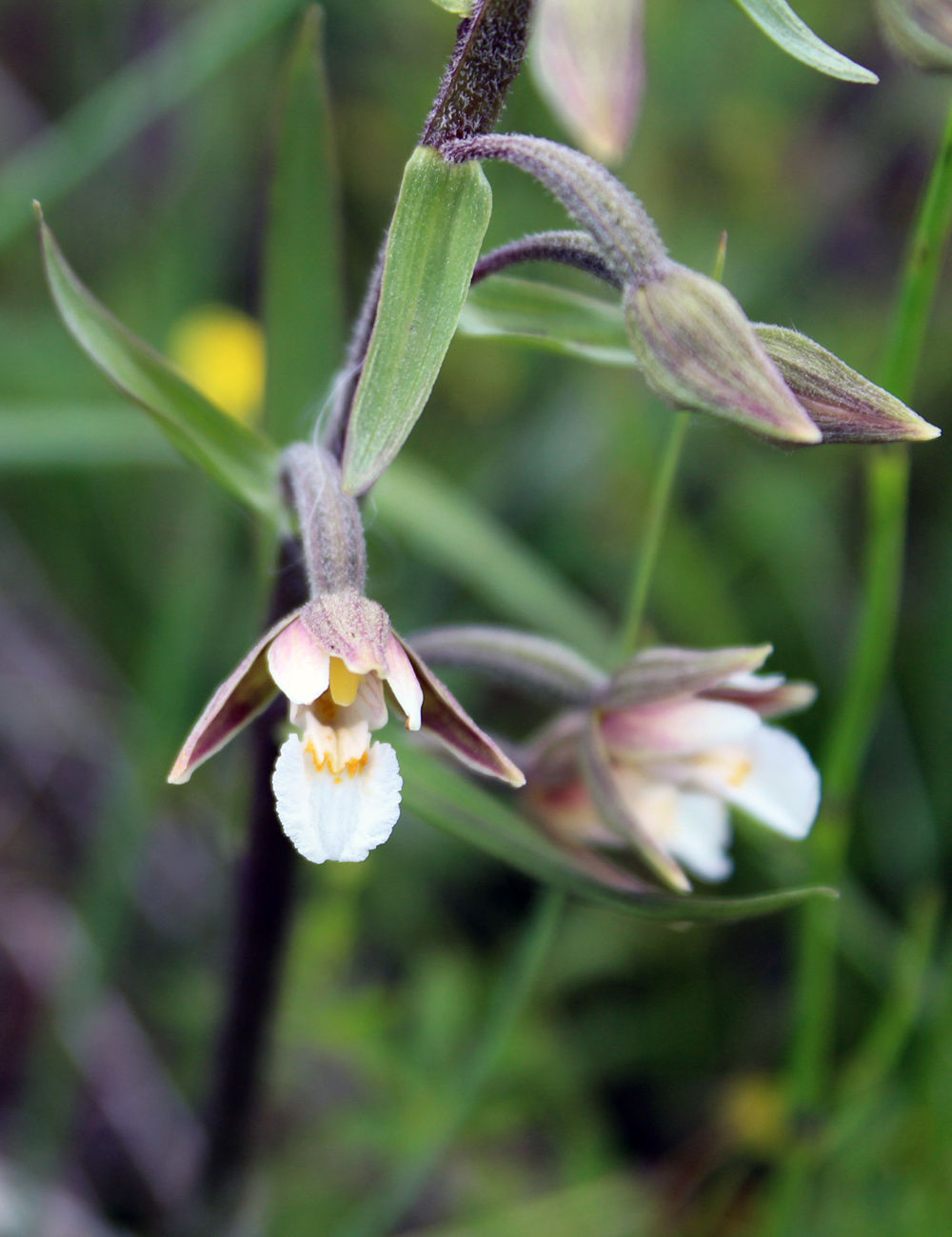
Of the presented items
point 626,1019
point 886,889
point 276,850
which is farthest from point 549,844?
point 886,889

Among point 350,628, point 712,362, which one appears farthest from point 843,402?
point 350,628

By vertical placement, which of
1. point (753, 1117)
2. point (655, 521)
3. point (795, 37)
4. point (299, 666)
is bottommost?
point (753, 1117)

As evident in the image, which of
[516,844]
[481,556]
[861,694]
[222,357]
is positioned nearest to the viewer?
[516,844]

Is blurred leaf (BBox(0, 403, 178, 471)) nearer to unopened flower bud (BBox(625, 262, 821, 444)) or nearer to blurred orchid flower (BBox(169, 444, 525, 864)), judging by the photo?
blurred orchid flower (BBox(169, 444, 525, 864))

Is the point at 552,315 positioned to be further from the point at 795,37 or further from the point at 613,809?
the point at 613,809

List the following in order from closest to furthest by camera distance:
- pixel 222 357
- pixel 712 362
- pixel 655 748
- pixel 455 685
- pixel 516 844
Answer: pixel 712 362 → pixel 516 844 → pixel 655 748 → pixel 455 685 → pixel 222 357

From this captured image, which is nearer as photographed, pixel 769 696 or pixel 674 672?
pixel 674 672

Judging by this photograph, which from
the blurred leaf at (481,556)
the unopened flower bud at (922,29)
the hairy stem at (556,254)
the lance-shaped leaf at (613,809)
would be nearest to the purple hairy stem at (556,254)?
the hairy stem at (556,254)
